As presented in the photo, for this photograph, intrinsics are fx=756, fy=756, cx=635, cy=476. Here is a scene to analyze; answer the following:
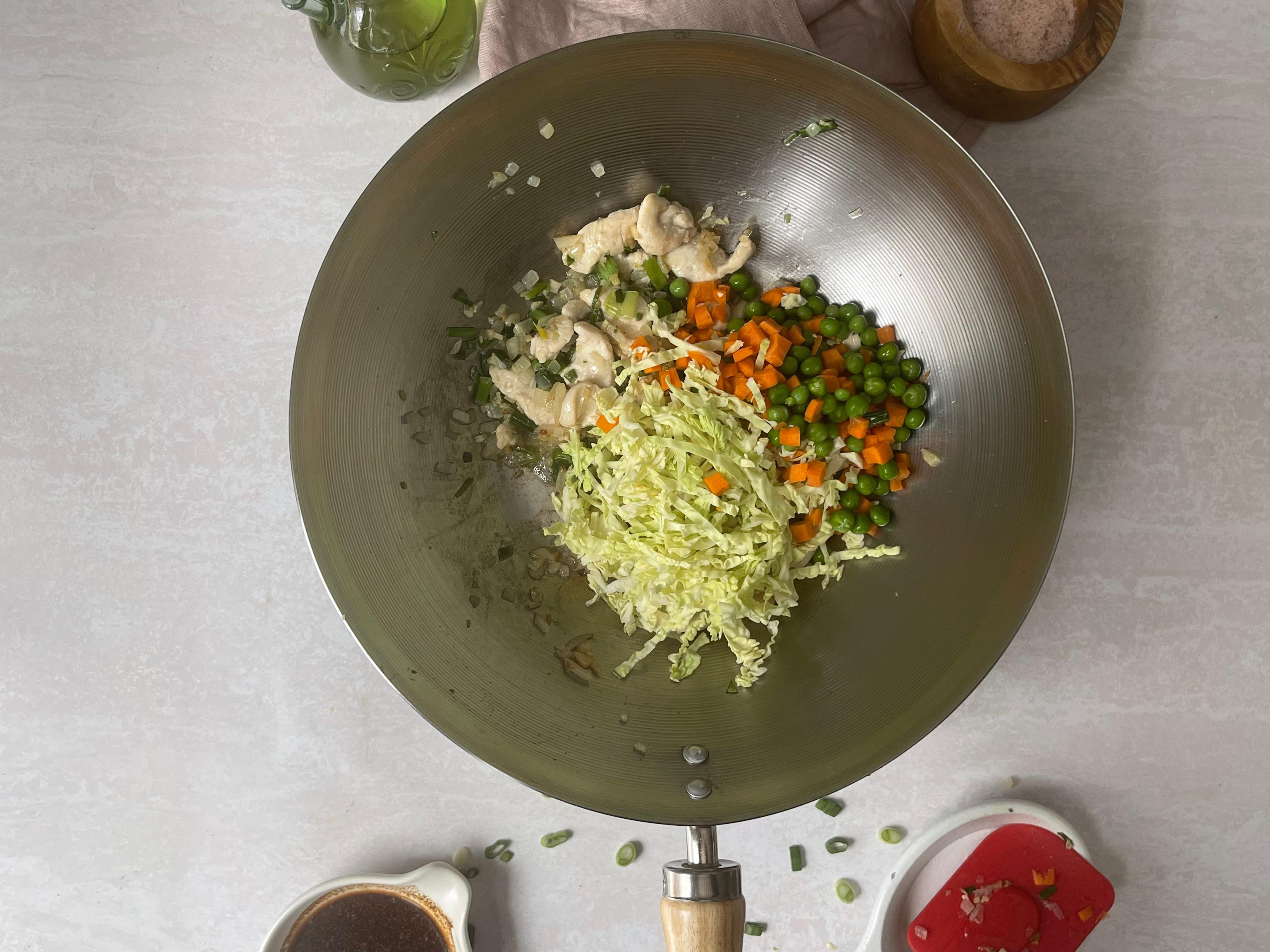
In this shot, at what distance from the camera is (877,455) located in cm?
197

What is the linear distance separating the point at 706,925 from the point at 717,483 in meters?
1.03

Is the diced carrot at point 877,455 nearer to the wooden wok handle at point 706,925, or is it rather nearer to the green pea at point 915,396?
the green pea at point 915,396

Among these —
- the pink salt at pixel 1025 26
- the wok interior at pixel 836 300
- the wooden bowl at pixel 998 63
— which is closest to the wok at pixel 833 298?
the wok interior at pixel 836 300

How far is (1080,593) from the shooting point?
2301 millimetres

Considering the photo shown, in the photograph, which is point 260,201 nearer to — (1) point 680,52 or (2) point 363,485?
(2) point 363,485

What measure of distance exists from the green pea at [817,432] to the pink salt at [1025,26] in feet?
3.59

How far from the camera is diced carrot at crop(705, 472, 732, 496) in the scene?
1.94m

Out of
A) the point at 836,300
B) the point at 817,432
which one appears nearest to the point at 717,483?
the point at 817,432

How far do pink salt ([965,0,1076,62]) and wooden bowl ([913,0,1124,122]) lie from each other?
0.02 meters

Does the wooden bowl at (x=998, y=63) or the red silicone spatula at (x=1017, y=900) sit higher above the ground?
the wooden bowl at (x=998, y=63)

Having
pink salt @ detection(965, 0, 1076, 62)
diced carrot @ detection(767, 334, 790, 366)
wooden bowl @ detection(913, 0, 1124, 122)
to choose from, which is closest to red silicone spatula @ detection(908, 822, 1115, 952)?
diced carrot @ detection(767, 334, 790, 366)

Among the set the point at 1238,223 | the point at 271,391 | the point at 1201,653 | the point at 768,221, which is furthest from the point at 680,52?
the point at 1201,653

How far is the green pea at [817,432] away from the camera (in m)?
1.98

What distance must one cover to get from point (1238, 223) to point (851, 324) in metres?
1.31
